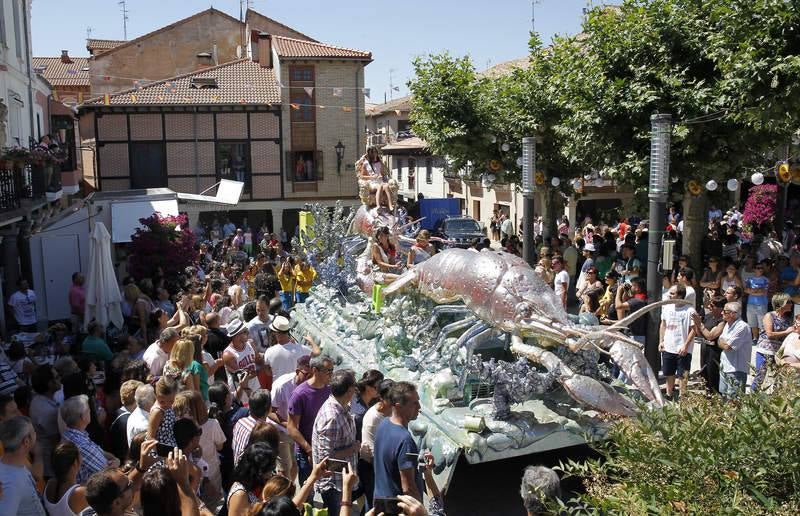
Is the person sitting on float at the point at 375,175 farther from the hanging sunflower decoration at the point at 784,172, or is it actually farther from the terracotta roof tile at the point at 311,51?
the terracotta roof tile at the point at 311,51

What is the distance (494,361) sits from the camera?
7.22 m

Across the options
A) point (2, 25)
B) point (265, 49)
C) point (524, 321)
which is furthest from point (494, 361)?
point (265, 49)

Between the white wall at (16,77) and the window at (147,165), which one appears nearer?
the white wall at (16,77)

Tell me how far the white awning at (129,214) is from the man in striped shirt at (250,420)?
11.2 m

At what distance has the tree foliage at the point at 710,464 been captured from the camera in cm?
337

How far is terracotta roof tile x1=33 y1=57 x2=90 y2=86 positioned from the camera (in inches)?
1613

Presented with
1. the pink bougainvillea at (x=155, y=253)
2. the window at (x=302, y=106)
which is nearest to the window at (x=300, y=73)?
the window at (x=302, y=106)

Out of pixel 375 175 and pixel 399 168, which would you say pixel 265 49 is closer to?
pixel 399 168

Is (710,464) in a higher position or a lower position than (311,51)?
lower

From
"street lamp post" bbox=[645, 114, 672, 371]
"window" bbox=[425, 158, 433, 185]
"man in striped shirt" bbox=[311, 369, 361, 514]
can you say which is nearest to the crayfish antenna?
"street lamp post" bbox=[645, 114, 672, 371]

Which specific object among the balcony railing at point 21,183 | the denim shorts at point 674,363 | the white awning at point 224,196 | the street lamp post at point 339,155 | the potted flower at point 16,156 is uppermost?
the street lamp post at point 339,155

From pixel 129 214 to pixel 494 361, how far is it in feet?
38.4

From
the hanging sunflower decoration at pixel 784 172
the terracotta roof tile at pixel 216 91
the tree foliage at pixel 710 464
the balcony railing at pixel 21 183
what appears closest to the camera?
the tree foliage at pixel 710 464

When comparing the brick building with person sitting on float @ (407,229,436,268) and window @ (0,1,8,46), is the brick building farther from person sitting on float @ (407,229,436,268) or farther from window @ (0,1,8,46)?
person sitting on float @ (407,229,436,268)
